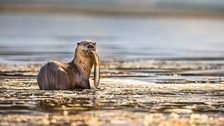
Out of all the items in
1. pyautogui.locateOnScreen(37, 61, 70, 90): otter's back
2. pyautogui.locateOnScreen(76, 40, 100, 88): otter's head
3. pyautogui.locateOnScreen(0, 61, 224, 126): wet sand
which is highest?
pyautogui.locateOnScreen(76, 40, 100, 88): otter's head

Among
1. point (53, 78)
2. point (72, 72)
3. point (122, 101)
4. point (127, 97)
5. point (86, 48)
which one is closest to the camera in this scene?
point (122, 101)

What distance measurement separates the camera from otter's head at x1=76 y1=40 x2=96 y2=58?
15562mm

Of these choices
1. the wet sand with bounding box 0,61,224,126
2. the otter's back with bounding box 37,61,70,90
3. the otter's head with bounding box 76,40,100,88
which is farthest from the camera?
the otter's head with bounding box 76,40,100,88

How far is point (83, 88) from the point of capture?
15.4 metres

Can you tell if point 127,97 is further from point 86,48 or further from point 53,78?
point 86,48

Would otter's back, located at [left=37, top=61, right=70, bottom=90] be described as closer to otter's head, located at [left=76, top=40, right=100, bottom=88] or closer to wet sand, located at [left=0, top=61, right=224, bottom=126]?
wet sand, located at [left=0, top=61, right=224, bottom=126]

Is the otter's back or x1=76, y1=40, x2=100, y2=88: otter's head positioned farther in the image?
x1=76, y1=40, x2=100, y2=88: otter's head

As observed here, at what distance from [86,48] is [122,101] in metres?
2.05

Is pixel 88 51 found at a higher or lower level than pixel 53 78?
higher

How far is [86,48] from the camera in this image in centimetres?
1559

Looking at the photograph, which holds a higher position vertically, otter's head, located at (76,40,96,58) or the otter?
otter's head, located at (76,40,96,58)

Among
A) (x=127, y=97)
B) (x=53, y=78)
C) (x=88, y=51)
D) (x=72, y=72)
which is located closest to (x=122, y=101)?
(x=127, y=97)

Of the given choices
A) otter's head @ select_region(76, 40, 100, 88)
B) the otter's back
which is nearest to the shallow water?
the otter's back

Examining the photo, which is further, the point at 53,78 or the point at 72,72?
the point at 72,72
